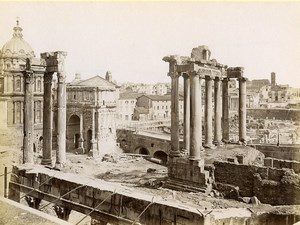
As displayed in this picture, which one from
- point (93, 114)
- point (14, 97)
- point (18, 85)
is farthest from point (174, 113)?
point (18, 85)

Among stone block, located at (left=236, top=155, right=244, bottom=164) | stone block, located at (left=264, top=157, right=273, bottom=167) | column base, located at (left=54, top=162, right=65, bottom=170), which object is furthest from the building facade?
stone block, located at (left=264, top=157, right=273, bottom=167)

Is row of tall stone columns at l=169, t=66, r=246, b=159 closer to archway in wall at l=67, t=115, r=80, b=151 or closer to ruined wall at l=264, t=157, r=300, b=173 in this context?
ruined wall at l=264, t=157, r=300, b=173

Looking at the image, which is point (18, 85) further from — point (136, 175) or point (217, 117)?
point (217, 117)

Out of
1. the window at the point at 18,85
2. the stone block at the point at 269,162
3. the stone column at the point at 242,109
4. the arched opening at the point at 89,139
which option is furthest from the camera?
the arched opening at the point at 89,139

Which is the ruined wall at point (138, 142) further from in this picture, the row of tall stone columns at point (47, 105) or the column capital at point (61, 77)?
the column capital at point (61, 77)

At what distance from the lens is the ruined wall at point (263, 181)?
14359mm

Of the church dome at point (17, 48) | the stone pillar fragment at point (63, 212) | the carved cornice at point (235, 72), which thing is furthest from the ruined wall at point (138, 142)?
the stone pillar fragment at point (63, 212)

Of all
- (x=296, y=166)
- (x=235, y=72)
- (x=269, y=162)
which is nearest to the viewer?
(x=296, y=166)

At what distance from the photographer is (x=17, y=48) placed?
43.1 meters

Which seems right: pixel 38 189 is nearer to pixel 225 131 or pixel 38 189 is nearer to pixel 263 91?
pixel 225 131

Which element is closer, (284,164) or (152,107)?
(284,164)

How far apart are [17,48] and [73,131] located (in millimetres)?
13670

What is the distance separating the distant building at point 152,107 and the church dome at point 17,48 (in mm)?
29860

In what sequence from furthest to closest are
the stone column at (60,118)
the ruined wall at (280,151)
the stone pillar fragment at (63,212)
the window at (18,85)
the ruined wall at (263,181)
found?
the window at (18,85)
the ruined wall at (280,151)
the stone column at (60,118)
the ruined wall at (263,181)
the stone pillar fragment at (63,212)
